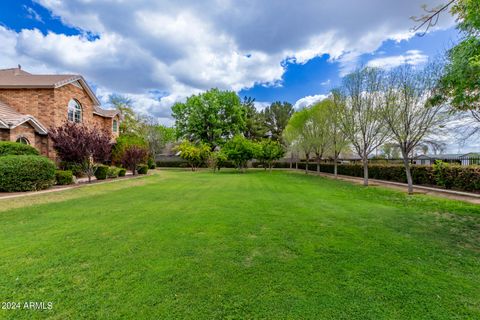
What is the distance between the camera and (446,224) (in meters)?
5.97

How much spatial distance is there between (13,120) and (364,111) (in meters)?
22.4

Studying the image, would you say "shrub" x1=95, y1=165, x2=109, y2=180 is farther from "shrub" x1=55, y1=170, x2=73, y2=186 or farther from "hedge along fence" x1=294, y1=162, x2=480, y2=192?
"hedge along fence" x1=294, y1=162, x2=480, y2=192

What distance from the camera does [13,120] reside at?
41.9 ft

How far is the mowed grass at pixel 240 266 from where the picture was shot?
8.02 feet

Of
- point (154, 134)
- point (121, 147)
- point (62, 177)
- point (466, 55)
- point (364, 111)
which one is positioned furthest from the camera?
point (154, 134)

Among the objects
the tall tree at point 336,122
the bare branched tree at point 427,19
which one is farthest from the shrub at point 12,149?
the tall tree at point 336,122

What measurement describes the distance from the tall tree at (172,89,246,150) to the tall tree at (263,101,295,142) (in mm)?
8647

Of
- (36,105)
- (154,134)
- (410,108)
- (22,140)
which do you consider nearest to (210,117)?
(154,134)

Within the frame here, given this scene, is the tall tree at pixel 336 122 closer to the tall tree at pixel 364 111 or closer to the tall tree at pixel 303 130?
the tall tree at pixel 364 111

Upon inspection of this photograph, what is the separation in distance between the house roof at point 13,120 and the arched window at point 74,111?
8.73ft

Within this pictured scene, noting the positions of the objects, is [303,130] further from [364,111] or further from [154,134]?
[154,134]

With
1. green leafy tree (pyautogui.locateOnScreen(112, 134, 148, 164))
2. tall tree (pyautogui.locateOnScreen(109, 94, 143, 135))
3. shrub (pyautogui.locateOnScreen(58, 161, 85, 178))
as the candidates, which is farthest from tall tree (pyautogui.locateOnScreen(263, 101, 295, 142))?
shrub (pyautogui.locateOnScreen(58, 161, 85, 178))

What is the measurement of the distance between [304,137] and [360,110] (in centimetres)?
849

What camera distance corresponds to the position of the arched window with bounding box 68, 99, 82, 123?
17.5m
